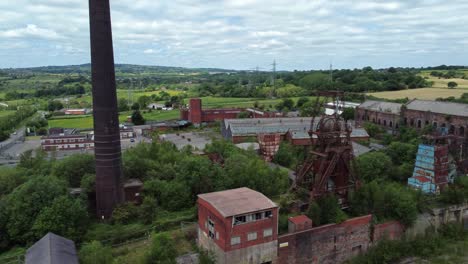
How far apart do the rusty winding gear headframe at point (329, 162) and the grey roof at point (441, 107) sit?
2652 centimetres

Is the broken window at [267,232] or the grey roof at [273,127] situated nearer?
the broken window at [267,232]

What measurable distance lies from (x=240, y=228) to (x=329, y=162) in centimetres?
860

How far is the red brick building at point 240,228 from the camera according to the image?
17.0m

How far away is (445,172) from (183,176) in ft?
66.3

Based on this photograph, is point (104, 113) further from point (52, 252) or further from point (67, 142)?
point (67, 142)

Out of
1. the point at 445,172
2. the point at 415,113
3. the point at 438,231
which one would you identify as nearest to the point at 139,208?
the point at 438,231

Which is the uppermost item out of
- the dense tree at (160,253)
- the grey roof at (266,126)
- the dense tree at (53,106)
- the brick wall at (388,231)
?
the dense tree at (53,106)

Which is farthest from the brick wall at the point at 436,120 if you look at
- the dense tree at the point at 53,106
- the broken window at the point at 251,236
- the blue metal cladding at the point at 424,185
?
the dense tree at the point at 53,106

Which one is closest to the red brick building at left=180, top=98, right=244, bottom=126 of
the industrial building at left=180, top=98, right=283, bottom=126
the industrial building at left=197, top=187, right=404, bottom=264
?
the industrial building at left=180, top=98, right=283, bottom=126

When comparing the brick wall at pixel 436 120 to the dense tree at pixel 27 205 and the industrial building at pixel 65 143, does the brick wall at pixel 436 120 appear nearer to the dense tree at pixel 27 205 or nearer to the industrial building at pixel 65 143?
the dense tree at pixel 27 205

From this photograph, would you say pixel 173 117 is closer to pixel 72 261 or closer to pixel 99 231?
pixel 99 231

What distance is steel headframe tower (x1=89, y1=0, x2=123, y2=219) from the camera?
21.0m

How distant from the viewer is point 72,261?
14.9 meters

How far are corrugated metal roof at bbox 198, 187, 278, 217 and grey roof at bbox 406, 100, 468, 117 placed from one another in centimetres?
3452
